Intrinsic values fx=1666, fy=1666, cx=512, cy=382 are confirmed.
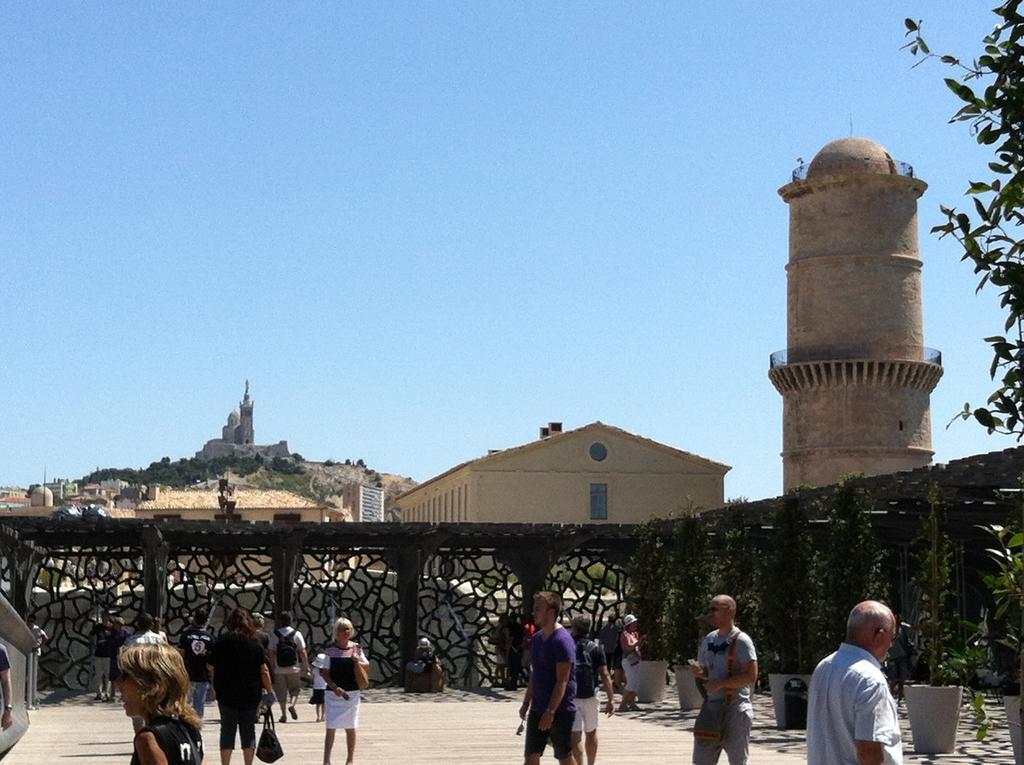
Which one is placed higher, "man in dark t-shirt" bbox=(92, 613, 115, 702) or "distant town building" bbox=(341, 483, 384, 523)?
"distant town building" bbox=(341, 483, 384, 523)

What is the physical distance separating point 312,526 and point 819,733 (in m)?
21.5

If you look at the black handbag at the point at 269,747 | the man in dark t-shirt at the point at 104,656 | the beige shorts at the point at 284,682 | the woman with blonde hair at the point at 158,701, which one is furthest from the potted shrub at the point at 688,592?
the woman with blonde hair at the point at 158,701

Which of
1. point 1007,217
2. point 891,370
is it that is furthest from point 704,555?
point 891,370

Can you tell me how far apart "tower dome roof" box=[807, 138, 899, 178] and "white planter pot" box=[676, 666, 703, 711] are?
34.5 m

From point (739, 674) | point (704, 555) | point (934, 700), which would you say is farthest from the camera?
point (704, 555)

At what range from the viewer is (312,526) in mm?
26906

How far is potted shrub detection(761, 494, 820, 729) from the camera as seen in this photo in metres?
18.7

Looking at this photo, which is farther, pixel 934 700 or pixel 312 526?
pixel 312 526

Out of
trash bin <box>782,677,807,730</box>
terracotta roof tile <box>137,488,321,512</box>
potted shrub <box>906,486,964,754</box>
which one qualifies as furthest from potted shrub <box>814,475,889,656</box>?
terracotta roof tile <box>137,488,321,512</box>

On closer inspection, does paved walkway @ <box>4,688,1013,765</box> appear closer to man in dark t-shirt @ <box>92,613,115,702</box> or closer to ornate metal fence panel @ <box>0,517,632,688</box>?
man in dark t-shirt @ <box>92,613,115,702</box>

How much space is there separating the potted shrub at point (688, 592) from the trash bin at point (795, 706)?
12.6 feet

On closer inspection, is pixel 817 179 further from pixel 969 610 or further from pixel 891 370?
pixel 969 610

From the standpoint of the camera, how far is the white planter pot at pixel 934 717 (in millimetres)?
→ 14984

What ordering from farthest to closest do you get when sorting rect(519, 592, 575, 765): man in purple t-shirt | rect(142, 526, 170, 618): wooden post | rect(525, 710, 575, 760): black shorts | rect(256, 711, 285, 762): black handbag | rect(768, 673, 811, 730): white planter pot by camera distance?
rect(142, 526, 170, 618): wooden post < rect(768, 673, 811, 730): white planter pot < rect(256, 711, 285, 762): black handbag < rect(525, 710, 575, 760): black shorts < rect(519, 592, 575, 765): man in purple t-shirt
